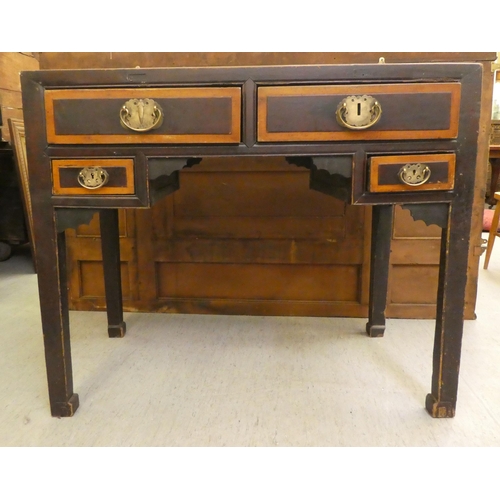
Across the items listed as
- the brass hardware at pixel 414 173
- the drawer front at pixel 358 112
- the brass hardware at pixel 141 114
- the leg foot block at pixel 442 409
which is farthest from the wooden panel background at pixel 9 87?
the leg foot block at pixel 442 409

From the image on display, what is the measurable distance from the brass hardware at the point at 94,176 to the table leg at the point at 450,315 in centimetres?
98

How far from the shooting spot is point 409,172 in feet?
4.08

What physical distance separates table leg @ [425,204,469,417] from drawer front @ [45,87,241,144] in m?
0.67

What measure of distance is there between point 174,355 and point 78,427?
518mm

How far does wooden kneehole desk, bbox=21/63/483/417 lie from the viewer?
1.21 metres

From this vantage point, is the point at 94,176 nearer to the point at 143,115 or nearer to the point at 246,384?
the point at 143,115

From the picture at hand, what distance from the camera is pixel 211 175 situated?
208 cm

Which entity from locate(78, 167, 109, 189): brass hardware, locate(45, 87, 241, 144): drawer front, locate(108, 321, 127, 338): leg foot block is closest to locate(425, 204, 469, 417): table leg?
locate(45, 87, 241, 144): drawer front

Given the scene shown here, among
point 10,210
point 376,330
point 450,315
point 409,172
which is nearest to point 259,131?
point 409,172

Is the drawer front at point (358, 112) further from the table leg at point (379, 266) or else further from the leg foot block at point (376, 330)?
the leg foot block at point (376, 330)

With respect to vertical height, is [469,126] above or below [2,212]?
above

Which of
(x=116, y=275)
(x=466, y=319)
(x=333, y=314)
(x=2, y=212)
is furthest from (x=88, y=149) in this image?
(x=2, y=212)

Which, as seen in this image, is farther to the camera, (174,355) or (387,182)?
(174,355)

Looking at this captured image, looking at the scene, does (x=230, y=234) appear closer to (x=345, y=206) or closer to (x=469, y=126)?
(x=345, y=206)
